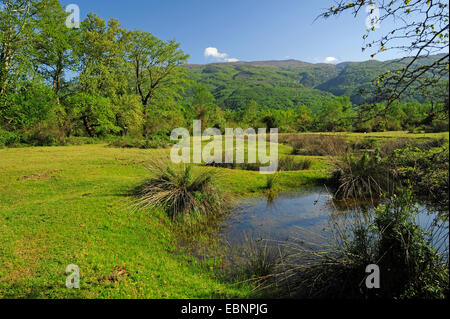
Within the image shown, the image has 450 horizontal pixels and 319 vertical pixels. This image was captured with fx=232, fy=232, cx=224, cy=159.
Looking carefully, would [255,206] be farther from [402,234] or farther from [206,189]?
[402,234]

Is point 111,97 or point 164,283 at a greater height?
point 111,97

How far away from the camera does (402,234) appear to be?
3.63 m

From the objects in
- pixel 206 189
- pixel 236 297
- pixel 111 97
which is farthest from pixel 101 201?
pixel 111 97

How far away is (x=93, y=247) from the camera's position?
498cm

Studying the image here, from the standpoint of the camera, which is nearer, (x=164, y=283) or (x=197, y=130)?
(x=164, y=283)

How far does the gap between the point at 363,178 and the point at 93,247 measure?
10.1m

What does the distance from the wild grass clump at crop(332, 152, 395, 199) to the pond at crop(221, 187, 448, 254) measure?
0.98m

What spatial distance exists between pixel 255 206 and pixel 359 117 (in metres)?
6.04

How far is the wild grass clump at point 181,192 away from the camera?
714cm

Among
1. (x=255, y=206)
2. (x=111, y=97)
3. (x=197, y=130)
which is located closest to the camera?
(x=255, y=206)

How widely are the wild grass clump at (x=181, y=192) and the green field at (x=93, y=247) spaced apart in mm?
423

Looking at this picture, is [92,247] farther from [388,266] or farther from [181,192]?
[388,266]

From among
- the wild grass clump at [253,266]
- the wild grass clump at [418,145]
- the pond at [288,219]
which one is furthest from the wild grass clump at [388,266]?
the wild grass clump at [418,145]

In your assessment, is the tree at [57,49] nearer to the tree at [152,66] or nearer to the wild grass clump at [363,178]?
the tree at [152,66]
